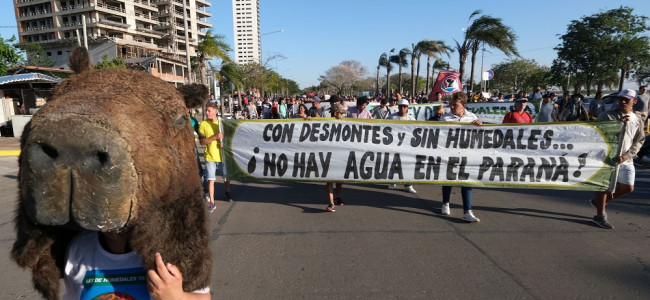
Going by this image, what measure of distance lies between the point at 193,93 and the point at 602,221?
5.71m

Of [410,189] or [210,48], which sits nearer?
[410,189]

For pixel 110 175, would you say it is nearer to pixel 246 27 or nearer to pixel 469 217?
pixel 469 217

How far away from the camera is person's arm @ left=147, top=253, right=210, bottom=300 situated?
1.18 metres

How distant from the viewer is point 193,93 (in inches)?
60.6

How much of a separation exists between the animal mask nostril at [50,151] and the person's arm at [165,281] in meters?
0.46

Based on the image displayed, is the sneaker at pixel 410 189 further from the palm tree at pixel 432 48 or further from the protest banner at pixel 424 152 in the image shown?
the palm tree at pixel 432 48

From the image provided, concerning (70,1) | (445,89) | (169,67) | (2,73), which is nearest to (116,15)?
(70,1)

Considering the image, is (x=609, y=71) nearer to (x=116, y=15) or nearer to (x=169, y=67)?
(x=169, y=67)

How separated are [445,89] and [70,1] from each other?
2809 inches

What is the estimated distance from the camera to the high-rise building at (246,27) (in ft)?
455

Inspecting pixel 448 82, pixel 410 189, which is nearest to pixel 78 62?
pixel 410 189

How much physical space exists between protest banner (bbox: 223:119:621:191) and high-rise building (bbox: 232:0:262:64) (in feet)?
458

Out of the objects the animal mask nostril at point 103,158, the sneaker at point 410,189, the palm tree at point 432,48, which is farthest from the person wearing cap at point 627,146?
the palm tree at point 432,48

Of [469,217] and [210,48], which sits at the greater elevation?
[210,48]
